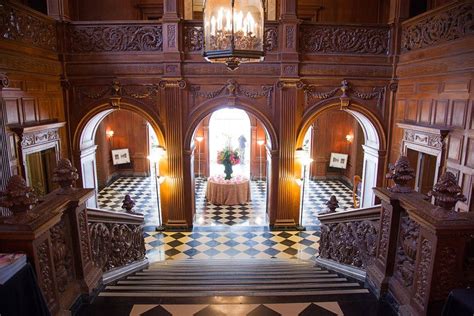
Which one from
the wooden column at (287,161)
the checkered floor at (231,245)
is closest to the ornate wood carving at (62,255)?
the checkered floor at (231,245)

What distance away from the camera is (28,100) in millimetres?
6602

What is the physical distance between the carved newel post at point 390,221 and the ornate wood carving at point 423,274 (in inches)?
19.6

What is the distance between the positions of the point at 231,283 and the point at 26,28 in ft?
20.1

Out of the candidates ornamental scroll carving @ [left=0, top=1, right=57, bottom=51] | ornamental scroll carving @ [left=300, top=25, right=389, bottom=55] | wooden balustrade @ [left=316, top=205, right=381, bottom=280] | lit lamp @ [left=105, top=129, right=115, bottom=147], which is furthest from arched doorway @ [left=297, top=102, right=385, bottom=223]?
lit lamp @ [left=105, top=129, right=115, bottom=147]

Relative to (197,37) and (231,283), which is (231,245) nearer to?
(231,283)

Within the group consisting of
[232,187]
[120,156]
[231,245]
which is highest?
[120,156]

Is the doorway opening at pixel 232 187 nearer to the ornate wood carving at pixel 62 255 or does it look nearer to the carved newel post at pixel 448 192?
the ornate wood carving at pixel 62 255

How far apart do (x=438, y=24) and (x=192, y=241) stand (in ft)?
22.8

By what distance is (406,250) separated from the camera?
2975mm

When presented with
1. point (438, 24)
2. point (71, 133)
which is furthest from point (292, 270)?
point (71, 133)

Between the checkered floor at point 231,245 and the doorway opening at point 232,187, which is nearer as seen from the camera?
the checkered floor at point 231,245

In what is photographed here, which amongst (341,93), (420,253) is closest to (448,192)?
(420,253)

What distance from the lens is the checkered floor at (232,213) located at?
9664 millimetres

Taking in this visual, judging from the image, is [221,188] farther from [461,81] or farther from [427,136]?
[461,81]
